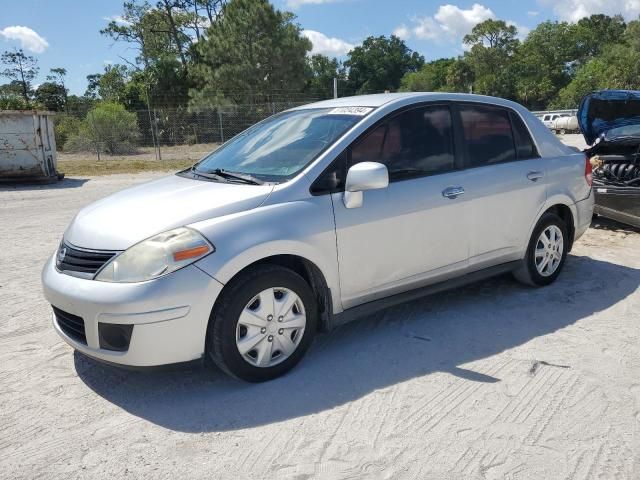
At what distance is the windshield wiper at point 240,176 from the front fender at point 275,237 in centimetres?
33

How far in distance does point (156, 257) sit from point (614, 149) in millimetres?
6656

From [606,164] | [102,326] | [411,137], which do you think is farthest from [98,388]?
[606,164]

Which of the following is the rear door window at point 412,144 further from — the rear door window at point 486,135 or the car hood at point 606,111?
the car hood at point 606,111

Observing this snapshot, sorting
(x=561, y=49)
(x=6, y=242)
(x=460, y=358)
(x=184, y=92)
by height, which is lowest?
(x=460, y=358)

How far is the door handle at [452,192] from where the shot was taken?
13.6ft

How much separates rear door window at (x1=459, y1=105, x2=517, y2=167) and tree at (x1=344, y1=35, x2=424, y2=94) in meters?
90.9

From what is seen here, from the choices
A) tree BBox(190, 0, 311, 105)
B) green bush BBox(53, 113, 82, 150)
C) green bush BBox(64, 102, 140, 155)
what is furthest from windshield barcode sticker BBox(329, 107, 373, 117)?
tree BBox(190, 0, 311, 105)

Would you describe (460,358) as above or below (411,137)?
below

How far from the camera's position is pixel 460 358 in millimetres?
3721

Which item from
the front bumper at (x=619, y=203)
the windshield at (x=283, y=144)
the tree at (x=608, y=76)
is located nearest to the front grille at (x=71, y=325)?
the windshield at (x=283, y=144)

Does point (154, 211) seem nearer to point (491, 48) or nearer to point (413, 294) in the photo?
point (413, 294)

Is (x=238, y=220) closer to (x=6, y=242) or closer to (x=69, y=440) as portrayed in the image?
(x=69, y=440)

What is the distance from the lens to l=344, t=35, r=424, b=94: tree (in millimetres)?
94688

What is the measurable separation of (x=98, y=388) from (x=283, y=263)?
53.0 inches
